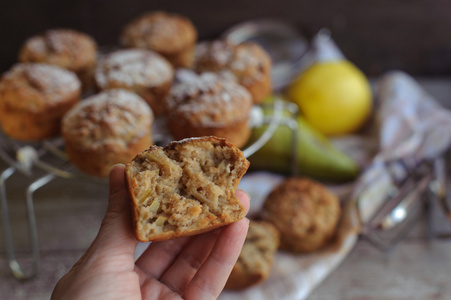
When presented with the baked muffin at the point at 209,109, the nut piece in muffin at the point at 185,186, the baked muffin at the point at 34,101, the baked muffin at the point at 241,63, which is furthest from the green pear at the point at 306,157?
the nut piece in muffin at the point at 185,186

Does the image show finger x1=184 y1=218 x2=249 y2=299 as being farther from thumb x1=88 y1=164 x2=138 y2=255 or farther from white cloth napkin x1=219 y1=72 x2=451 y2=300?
white cloth napkin x1=219 y1=72 x2=451 y2=300

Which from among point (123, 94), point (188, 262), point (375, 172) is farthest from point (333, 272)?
point (123, 94)

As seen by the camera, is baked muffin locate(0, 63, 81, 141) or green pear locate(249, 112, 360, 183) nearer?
baked muffin locate(0, 63, 81, 141)

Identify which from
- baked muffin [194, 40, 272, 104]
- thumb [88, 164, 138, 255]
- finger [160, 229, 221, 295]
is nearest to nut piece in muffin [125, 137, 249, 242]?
thumb [88, 164, 138, 255]

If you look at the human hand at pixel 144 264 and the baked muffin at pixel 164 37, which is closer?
the human hand at pixel 144 264

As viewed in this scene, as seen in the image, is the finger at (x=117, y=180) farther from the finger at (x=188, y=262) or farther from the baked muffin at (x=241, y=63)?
the baked muffin at (x=241, y=63)

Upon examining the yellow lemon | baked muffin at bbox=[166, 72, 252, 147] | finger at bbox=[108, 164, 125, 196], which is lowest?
the yellow lemon

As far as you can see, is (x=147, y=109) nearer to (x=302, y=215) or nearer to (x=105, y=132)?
(x=105, y=132)
